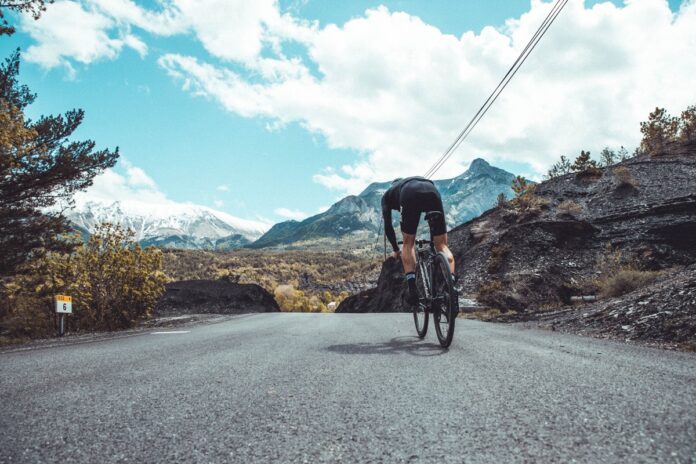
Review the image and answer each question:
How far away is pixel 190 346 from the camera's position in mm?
4824

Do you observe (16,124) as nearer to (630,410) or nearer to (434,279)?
(434,279)

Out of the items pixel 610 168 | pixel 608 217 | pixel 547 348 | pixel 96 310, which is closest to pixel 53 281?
pixel 96 310

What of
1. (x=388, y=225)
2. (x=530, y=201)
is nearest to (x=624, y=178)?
(x=530, y=201)

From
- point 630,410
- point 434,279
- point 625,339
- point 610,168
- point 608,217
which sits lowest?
point 625,339

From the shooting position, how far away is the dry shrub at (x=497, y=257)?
1402 cm

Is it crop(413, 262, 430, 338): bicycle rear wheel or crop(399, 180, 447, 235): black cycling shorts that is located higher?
crop(399, 180, 447, 235): black cycling shorts

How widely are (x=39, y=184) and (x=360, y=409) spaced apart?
17.6m

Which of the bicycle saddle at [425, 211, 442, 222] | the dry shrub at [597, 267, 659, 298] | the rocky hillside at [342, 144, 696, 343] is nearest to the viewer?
the bicycle saddle at [425, 211, 442, 222]

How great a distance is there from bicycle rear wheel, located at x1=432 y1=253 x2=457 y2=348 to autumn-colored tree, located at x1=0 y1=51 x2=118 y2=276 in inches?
523

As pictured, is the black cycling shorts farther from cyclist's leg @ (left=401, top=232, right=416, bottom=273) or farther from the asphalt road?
the asphalt road

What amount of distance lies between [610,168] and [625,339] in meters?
16.8

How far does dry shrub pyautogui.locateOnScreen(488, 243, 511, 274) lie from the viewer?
14016 millimetres

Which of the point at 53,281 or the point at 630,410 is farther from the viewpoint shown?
the point at 53,281

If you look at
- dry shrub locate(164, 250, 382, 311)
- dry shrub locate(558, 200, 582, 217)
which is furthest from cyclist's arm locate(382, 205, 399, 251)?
dry shrub locate(164, 250, 382, 311)
